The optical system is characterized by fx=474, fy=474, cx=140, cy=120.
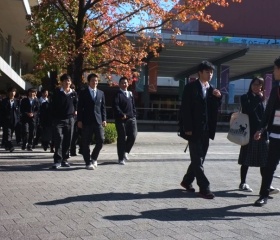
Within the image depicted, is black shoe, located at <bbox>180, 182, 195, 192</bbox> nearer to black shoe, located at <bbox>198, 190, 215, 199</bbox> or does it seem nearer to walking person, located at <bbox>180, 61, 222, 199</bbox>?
walking person, located at <bbox>180, 61, 222, 199</bbox>

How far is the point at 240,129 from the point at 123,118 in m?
3.45

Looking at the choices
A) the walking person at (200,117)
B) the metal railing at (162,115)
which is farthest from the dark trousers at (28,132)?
the metal railing at (162,115)

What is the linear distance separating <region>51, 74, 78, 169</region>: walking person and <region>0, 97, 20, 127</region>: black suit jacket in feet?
12.7

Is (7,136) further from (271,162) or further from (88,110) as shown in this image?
(271,162)

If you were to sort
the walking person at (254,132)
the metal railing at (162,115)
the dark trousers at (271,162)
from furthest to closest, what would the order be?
the metal railing at (162,115) < the walking person at (254,132) < the dark trousers at (271,162)

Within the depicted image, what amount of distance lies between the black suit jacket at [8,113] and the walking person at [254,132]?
7.61 m

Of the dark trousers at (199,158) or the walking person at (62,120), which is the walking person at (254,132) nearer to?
the dark trousers at (199,158)

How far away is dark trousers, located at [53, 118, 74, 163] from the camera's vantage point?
372 inches

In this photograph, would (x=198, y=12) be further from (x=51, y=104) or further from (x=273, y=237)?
(x=273, y=237)

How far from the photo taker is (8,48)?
2544 centimetres

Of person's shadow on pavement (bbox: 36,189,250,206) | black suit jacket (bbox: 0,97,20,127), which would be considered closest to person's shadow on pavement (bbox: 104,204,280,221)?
person's shadow on pavement (bbox: 36,189,250,206)

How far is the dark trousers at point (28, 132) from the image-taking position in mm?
13008

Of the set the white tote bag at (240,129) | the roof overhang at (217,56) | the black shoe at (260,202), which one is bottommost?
the black shoe at (260,202)

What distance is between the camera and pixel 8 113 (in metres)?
13.1
